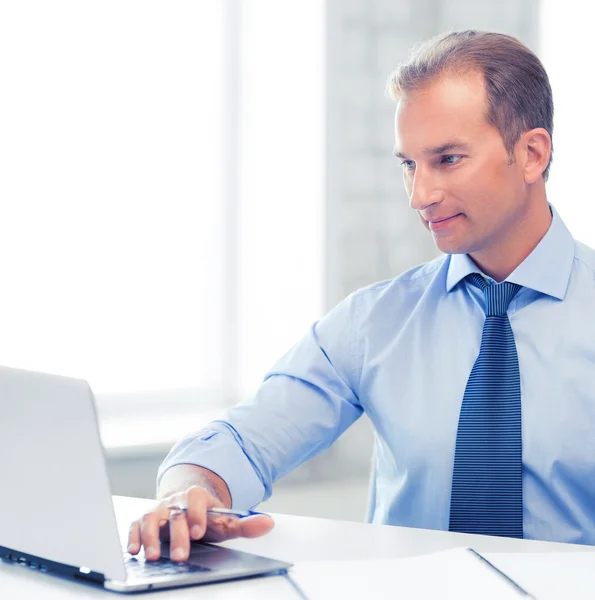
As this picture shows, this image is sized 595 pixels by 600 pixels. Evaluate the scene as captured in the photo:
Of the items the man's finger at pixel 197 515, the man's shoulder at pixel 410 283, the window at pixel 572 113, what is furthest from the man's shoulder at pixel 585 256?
the window at pixel 572 113

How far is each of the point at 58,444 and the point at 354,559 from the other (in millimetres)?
386

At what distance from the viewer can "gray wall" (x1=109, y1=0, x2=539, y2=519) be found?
2582 mm

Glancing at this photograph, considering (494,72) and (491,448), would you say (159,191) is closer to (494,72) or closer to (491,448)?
(494,72)

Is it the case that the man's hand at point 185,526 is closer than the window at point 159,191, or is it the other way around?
the man's hand at point 185,526

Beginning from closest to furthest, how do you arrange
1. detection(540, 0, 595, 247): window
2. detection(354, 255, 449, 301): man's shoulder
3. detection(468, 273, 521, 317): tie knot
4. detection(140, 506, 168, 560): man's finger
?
detection(140, 506, 168, 560): man's finger < detection(468, 273, 521, 317): tie knot < detection(354, 255, 449, 301): man's shoulder < detection(540, 0, 595, 247): window

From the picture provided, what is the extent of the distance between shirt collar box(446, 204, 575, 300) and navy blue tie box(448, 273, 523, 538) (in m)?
0.10

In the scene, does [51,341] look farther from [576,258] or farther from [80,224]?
[576,258]

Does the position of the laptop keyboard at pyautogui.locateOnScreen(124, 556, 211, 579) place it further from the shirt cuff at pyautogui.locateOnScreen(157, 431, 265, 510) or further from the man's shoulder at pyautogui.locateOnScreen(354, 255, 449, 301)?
the man's shoulder at pyautogui.locateOnScreen(354, 255, 449, 301)

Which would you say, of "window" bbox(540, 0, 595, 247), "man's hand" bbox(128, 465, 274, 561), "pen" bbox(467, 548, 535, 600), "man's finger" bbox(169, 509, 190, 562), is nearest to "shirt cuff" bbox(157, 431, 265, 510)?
"man's hand" bbox(128, 465, 274, 561)

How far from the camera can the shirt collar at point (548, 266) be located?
4.99 ft

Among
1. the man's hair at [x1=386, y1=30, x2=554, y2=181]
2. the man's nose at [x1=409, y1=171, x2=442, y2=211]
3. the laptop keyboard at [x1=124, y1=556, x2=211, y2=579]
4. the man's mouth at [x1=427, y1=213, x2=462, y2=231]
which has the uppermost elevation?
the man's hair at [x1=386, y1=30, x2=554, y2=181]

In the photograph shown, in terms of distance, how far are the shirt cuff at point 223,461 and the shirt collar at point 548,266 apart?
0.49 meters

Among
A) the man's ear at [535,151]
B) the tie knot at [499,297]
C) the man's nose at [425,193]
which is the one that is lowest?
the tie knot at [499,297]

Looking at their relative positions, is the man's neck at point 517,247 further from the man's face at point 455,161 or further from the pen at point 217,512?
the pen at point 217,512
